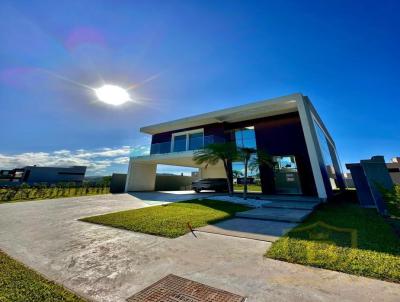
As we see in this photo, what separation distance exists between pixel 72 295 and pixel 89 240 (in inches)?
88.2

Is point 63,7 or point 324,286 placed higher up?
point 63,7

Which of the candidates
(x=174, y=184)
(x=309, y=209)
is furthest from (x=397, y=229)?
(x=174, y=184)

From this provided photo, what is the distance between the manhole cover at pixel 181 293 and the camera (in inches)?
75.7

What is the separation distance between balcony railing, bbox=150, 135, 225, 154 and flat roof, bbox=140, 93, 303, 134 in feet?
5.66

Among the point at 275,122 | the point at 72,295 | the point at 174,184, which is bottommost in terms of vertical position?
the point at 72,295

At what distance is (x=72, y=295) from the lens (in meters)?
2.00

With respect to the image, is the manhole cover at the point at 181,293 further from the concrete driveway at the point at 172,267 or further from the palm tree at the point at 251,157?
the palm tree at the point at 251,157

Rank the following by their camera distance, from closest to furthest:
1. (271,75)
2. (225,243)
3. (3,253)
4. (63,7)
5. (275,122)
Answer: (3,253) < (225,243) < (63,7) < (271,75) < (275,122)

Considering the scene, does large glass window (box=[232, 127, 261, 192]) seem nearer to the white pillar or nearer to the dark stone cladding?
the dark stone cladding

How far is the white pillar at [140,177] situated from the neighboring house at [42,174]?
3130cm

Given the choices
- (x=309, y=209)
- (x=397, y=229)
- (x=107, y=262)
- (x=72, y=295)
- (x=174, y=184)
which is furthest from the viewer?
(x=174, y=184)

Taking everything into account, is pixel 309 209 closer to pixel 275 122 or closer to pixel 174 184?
pixel 275 122

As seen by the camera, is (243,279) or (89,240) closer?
(243,279)

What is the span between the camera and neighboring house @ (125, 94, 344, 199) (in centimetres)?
1006
